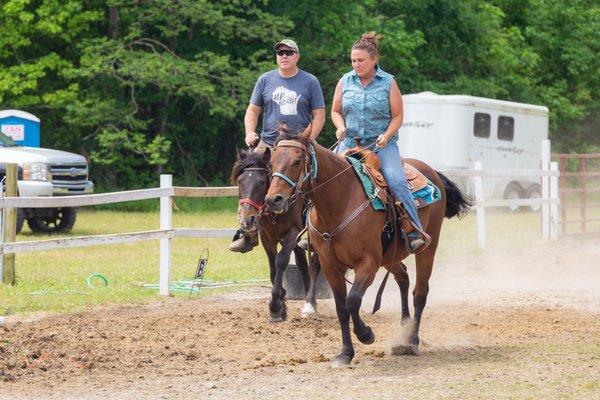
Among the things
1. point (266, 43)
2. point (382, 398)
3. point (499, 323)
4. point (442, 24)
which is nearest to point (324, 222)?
point (382, 398)

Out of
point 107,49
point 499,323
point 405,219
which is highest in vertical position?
point 107,49

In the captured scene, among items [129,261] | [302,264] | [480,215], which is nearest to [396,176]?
[302,264]

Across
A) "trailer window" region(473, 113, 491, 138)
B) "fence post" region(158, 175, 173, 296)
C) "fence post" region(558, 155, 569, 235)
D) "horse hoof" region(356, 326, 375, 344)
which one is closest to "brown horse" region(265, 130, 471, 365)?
"horse hoof" region(356, 326, 375, 344)

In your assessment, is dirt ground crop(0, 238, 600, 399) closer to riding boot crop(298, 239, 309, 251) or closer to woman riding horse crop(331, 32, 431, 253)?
riding boot crop(298, 239, 309, 251)

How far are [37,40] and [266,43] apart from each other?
617cm

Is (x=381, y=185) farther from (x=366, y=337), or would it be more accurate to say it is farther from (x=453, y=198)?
(x=453, y=198)

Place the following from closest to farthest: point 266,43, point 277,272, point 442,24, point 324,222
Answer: point 324,222 → point 277,272 → point 266,43 → point 442,24

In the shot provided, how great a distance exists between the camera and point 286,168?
7.84m

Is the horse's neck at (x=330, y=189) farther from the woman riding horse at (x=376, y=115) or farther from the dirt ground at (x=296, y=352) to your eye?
the dirt ground at (x=296, y=352)

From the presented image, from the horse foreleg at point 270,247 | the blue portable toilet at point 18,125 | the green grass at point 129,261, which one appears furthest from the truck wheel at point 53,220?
the horse foreleg at point 270,247

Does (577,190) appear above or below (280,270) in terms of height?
above

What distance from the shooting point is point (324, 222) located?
27.2 ft

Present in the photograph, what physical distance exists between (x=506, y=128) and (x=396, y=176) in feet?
73.9

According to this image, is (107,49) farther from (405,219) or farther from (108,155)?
(405,219)
